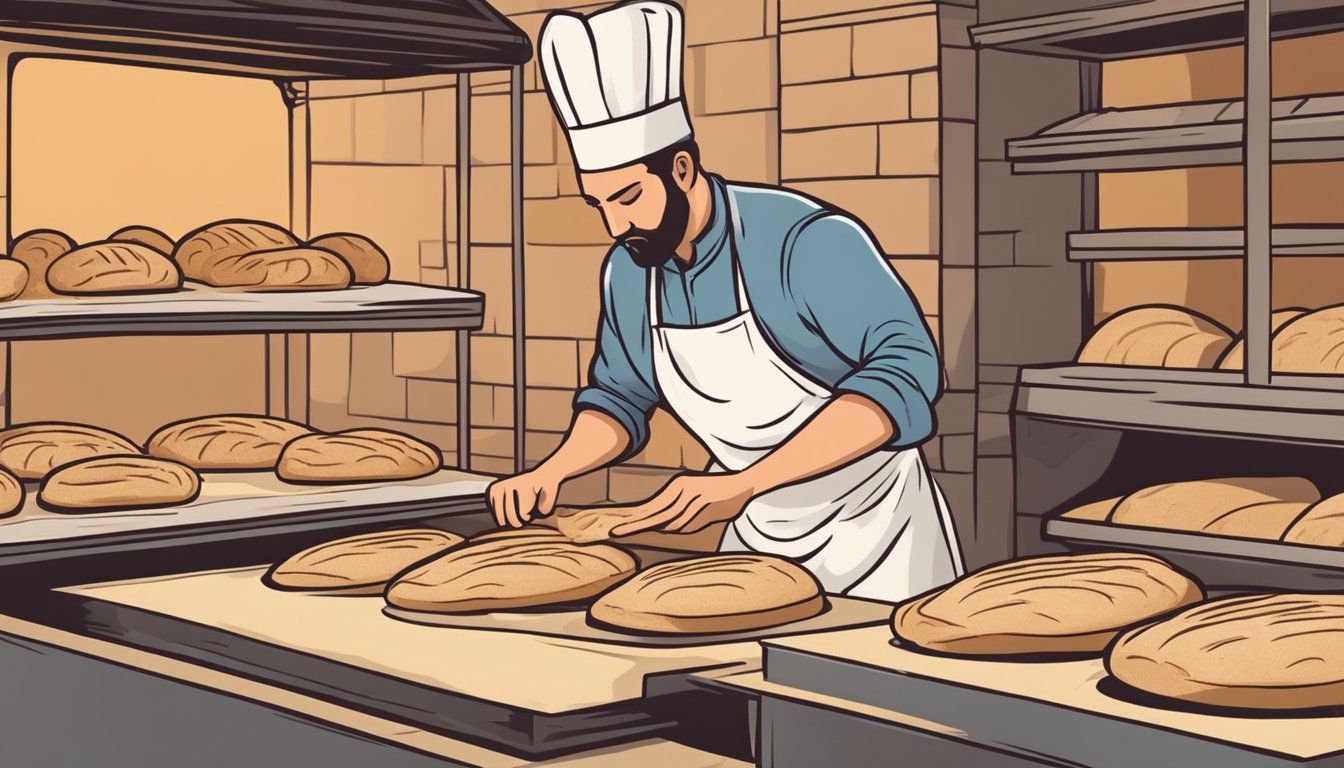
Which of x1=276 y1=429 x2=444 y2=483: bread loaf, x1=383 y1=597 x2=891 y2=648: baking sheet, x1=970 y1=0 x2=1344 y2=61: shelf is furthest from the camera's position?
x1=276 y1=429 x2=444 y2=483: bread loaf

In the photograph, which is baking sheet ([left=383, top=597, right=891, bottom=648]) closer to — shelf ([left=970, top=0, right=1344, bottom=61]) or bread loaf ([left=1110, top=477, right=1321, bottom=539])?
bread loaf ([left=1110, top=477, right=1321, bottom=539])

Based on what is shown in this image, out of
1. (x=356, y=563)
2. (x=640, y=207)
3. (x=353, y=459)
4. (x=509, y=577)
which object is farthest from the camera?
(x=353, y=459)

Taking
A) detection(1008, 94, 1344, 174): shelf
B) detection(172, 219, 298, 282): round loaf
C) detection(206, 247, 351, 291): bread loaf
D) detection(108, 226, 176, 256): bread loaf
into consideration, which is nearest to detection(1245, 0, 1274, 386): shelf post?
detection(1008, 94, 1344, 174): shelf

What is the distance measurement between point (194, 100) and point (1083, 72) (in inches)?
88.3

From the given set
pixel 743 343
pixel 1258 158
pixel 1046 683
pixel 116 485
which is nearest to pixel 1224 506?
pixel 1258 158

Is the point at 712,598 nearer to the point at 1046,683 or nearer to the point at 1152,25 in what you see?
the point at 1046,683

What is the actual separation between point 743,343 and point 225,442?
94 centimetres

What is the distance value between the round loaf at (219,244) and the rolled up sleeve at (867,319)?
3.18ft

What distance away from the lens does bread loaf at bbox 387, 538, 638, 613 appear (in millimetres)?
1602

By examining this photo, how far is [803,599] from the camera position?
154 cm

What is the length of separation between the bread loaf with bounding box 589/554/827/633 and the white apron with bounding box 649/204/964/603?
991mm

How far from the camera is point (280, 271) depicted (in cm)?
260

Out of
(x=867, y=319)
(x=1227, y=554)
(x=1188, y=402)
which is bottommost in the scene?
(x=1227, y=554)

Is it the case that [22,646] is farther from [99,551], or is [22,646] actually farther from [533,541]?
[533,541]
